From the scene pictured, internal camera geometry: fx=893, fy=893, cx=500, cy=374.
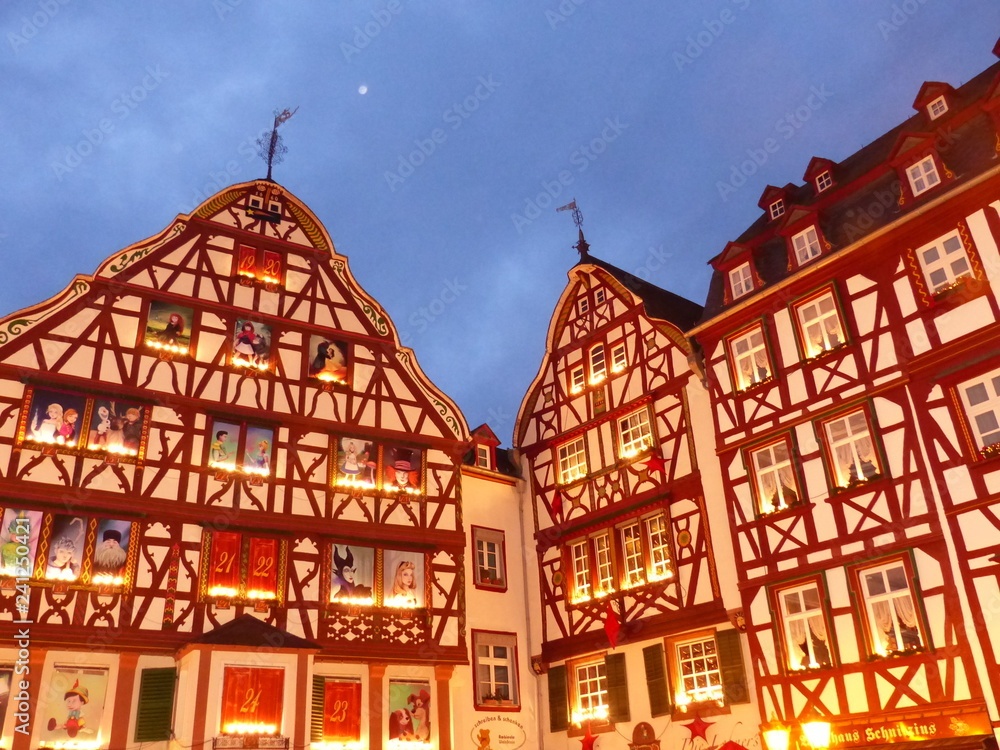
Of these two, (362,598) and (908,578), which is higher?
(362,598)

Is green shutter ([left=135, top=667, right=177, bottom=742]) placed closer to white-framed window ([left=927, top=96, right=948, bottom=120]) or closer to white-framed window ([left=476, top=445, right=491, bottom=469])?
white-framed window ([left=476, top=445, right=491, bottom=469])

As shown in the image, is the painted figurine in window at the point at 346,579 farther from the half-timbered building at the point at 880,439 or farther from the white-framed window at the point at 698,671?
the half-timbered building at the point at 880,439

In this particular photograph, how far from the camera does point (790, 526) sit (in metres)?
17.9

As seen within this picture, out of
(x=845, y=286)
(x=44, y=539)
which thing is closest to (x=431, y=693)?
(x=44, y=539)

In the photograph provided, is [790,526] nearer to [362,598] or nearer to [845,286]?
[845,286]

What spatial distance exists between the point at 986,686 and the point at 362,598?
12597 millimetres

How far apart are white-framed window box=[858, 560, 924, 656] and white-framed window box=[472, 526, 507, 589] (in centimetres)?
996

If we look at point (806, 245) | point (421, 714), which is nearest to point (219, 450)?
point (421, 714)

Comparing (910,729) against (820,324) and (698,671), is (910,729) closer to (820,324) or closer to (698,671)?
(698,671)

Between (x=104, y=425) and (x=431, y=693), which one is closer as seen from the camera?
(x=104, y=425)

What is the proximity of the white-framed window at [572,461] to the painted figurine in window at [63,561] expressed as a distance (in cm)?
1197

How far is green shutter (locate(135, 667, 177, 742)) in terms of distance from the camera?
17.4m

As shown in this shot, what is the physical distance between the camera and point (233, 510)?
64.6 ft

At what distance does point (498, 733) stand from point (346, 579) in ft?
17.8
